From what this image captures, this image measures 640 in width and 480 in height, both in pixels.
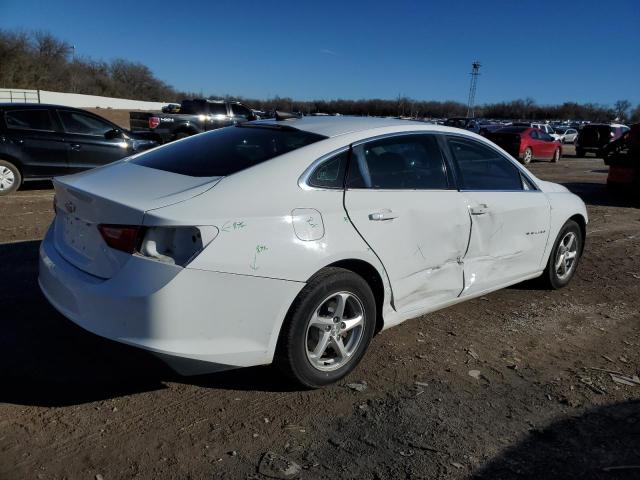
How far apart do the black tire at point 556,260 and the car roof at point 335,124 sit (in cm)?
196

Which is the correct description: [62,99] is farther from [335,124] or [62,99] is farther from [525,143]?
[335,124]

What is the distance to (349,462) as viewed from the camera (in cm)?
267

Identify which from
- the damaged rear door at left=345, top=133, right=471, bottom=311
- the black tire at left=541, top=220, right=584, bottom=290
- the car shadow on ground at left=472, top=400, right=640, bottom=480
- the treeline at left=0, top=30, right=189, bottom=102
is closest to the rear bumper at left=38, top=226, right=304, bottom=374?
the damaged rear door at left=345, top=133, right=471, bottom=311

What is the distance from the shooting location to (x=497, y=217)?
429 centimetres

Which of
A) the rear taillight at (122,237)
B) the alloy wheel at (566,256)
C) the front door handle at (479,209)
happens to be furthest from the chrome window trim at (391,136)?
the rear taillight at (122,237)

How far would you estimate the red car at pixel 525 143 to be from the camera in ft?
70.4

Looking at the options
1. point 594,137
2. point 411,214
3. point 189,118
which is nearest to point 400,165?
point 411,214

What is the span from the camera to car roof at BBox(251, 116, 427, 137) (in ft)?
12.0

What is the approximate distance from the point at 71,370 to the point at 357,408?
1.73m

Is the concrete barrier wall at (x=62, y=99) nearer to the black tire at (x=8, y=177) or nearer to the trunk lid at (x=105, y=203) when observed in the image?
the black tire at (x=8, y=177)

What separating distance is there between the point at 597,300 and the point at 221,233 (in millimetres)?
4034

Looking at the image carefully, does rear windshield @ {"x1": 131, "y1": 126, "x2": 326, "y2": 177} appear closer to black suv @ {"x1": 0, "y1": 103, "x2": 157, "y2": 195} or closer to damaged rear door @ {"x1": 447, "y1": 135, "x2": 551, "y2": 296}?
damaged rear door @ {"x1": 447, "y1": 135, "x2": 551, "y2": 296}

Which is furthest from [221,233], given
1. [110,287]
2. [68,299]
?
[68,299]

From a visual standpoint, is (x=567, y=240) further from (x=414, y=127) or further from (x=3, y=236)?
(x=3, y=236)
